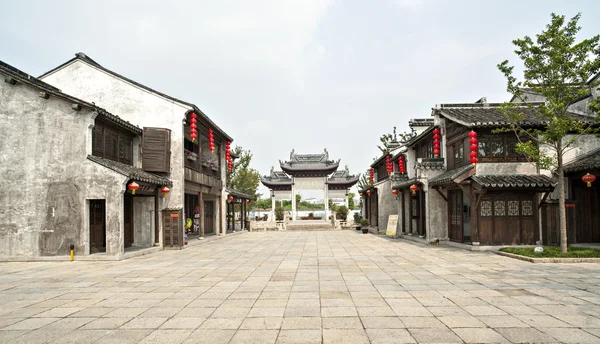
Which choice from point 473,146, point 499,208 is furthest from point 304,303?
point 499,208

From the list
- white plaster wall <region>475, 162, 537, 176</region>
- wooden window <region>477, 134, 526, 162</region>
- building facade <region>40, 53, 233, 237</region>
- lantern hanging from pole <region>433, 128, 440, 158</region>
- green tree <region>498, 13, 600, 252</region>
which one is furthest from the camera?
lantern hanging from pole <region>433, 128, 440, 158</region>

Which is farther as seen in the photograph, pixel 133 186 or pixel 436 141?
pixel 436 141

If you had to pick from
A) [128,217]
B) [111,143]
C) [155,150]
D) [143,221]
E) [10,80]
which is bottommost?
[143,221]

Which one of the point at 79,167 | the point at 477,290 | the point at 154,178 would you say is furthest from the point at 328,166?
the point at 477,290

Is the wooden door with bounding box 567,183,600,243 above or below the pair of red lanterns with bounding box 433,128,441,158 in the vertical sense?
below

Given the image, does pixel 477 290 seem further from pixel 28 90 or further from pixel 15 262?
pixel 28 90

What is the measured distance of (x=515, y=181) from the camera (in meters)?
Answer: 13.4

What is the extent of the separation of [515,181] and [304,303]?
393 inches

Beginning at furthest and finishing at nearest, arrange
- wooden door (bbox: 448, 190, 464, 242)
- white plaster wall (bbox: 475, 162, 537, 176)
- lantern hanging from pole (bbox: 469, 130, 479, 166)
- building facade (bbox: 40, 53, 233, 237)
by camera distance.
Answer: building facade (bbox: 40, 53, 233, 237) < wooden door (bbox: 448, 190, 464, 242) < white plaster wall (bbox: 475, 162, 537, 176) < lantern hanging from pole (bbox: 469, 130, 479, 166)

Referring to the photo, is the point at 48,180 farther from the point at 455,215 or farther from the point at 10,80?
the point at 455,215

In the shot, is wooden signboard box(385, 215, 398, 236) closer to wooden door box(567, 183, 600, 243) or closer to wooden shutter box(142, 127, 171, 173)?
wooden door box(567, 183, 600, 243)

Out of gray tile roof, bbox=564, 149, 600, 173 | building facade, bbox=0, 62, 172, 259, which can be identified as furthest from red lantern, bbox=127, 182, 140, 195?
gray tile roof, bbox=564, 149, 600, 173

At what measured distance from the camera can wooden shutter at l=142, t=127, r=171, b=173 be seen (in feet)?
52.0

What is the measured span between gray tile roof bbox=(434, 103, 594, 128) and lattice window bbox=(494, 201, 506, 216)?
2.72 metres
